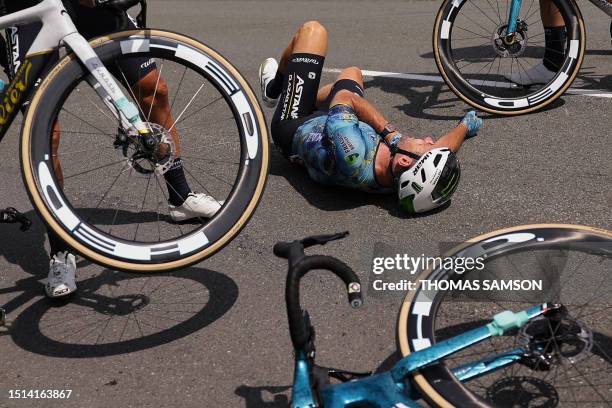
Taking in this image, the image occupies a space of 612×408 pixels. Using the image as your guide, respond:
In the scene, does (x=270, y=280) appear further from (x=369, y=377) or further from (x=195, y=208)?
(x=369, y=377)

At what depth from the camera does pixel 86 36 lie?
4.32m

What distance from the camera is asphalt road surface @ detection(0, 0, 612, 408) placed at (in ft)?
12.1

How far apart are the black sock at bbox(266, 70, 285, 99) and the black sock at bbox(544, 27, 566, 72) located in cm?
209

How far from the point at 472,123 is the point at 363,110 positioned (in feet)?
2.68

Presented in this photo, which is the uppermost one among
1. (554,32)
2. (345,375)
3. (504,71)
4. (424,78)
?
(554,32)

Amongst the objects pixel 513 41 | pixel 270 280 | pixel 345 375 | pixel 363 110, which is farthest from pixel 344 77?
pixel 345 375

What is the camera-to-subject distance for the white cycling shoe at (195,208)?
15.8 feet

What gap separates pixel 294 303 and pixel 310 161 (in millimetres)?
2627

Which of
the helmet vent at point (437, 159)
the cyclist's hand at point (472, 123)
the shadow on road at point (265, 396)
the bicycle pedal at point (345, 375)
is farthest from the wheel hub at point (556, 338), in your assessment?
the cyclist's hand at point (472, 123)

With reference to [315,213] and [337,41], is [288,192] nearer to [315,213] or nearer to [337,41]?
[315,213]

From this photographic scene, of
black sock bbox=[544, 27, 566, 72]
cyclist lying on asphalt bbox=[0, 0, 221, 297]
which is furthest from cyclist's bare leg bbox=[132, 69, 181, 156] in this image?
black sock bbox=[544, 27, 566, 72]

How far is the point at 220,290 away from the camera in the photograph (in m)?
4.31

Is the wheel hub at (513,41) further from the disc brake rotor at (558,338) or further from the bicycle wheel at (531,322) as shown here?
the disc brake rotor at (558,338)

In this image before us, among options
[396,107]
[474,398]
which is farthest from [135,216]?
[474,398]
